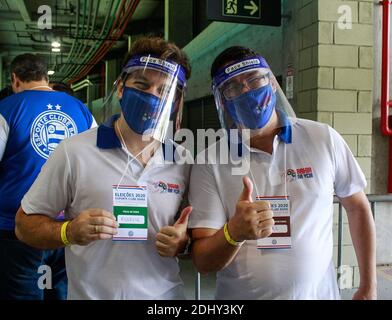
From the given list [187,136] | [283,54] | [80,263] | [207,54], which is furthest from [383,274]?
[207,54]

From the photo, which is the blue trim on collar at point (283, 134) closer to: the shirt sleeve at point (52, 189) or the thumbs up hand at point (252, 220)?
the thumbs up hand at point (252, 220)

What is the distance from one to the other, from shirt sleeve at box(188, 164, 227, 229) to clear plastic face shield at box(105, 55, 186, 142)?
7.1 inches

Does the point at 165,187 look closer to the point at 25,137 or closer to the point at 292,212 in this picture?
the point at 292,212

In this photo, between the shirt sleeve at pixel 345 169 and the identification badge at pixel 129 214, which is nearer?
the identification badge at pixel 129 214

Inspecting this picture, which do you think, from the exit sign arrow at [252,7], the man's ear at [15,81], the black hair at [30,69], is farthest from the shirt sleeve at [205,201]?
the exit sign arrow at [252,7]

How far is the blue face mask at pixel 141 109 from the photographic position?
137 cm

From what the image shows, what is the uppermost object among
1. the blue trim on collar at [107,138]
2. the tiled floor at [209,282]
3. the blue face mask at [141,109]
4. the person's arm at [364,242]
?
the blue face mask at [141,109]

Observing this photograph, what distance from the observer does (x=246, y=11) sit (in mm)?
3658

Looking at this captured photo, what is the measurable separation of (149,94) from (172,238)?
45 cm

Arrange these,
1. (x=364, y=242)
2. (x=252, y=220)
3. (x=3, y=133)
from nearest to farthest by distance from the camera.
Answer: (x=252, y=220) < (x=364, y=242) < (x=3, y=133)

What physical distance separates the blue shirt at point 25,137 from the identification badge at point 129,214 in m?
1.16

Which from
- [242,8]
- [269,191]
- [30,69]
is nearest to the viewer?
[269,191]

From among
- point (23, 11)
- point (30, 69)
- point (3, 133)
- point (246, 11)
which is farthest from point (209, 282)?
point (23, 11)

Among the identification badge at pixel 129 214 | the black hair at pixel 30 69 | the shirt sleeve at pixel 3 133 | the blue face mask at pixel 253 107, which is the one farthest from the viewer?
the black hair at pixel 30 69
